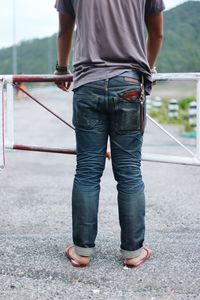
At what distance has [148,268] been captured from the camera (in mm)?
3389

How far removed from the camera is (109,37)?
10.6 ft

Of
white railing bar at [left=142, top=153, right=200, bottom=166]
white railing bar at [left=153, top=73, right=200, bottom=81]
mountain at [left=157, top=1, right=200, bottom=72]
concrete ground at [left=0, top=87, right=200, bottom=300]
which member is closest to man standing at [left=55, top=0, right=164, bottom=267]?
concrete ground at [left=0, top=87, right=200, bottom=300]

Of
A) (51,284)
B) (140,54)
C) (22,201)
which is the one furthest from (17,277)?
(22,201)

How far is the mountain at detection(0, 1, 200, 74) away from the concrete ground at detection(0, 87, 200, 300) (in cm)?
205

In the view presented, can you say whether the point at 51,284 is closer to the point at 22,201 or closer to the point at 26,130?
the point at 22,201

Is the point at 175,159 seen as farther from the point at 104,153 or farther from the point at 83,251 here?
the point at 83,251

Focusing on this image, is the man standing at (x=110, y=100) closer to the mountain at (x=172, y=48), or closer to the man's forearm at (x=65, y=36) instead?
the man's forearm at (x=65, y=36)

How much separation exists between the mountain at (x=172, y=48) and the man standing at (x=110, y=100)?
3.04 meters

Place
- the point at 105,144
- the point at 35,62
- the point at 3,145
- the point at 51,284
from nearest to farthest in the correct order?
the point at 51,284 → the point at 105,144 → the point at 3,145 → the point at 35,62

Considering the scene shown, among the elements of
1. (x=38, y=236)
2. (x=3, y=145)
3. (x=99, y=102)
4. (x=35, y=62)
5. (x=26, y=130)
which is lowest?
(x=35, y=62)

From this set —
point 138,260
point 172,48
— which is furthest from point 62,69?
point 172,48

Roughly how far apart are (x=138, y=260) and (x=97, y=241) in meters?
0.55

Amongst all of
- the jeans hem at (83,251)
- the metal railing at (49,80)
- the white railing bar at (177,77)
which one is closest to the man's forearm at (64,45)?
the metal railing at (49,80)

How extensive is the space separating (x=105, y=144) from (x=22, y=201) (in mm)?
2453
